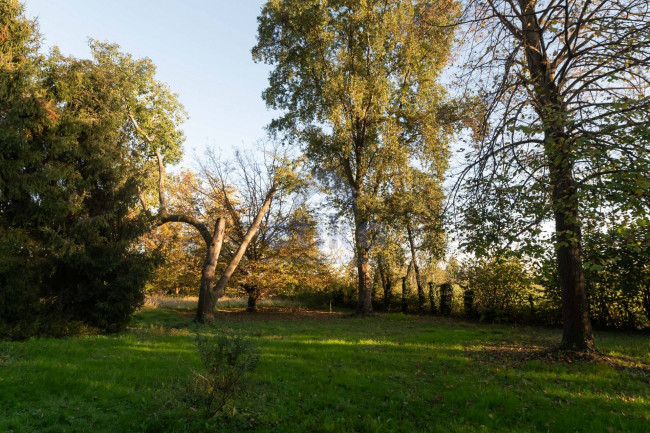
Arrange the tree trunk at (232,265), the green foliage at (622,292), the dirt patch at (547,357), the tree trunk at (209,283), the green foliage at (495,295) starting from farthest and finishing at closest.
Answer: the tree trunk at (232,265) → the green foliage at (495,295) → the tree trunk at (209,283) → the green foliage at (622,292) → the dirt patch at (547,357)

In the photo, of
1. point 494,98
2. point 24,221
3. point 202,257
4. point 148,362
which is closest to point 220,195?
point 202,257

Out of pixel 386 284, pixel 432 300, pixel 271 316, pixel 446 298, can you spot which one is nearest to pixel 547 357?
pixel 446 298

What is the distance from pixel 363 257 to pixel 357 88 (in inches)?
335

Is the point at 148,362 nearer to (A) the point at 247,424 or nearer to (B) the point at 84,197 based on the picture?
(A) the point at 247,424

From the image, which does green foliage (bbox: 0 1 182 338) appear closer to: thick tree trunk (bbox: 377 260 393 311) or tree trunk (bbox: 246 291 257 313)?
tree trunk (bbox: 246 291 257 313)

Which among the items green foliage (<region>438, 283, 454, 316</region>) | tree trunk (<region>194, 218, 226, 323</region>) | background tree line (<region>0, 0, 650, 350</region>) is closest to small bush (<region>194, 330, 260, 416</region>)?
background tree line (<region>0, 0, 650, 350</region>)

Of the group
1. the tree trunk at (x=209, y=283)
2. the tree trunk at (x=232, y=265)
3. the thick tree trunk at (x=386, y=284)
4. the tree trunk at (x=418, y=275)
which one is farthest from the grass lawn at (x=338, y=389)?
the thick tree trunk at (x=386, y=284)

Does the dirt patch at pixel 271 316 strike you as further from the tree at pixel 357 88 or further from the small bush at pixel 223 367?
the small bush at pixel 223 367

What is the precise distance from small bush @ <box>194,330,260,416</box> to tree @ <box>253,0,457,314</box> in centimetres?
1273

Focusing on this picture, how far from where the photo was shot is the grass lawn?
5.00m

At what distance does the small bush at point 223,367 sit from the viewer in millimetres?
4832

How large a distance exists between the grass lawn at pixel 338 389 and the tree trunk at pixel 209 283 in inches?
230

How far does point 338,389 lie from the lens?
21.3ft

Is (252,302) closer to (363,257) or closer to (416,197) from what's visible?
(363,257)
